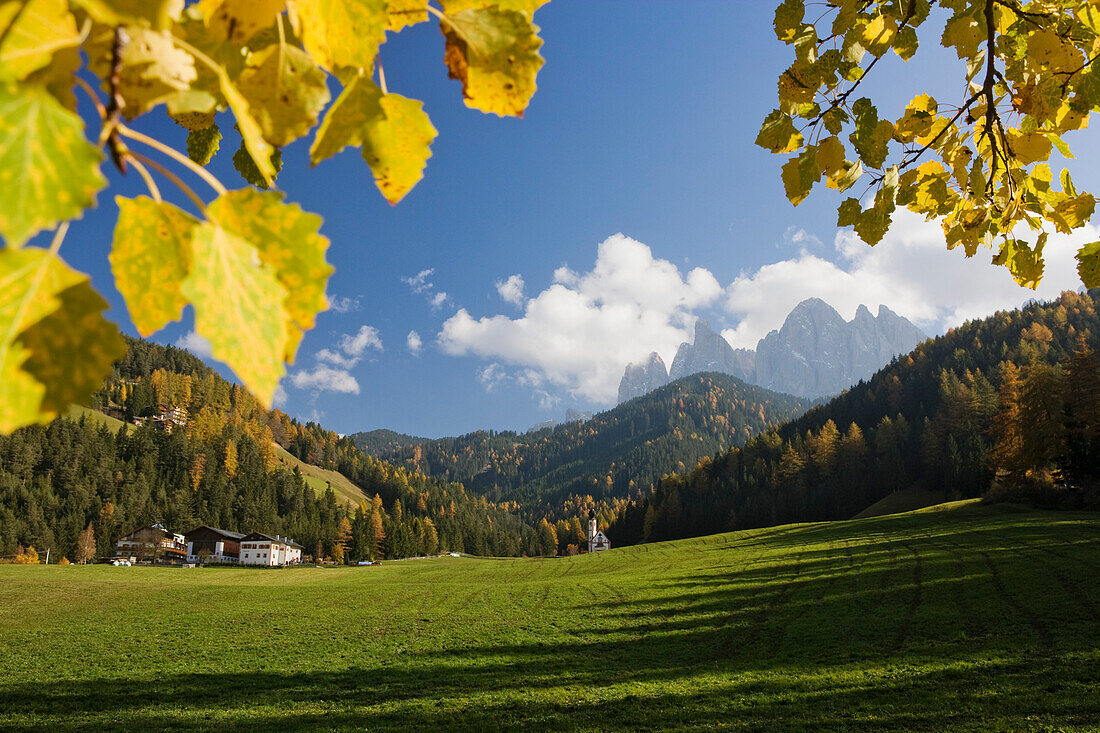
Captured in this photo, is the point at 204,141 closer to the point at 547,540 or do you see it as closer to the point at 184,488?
the point at 184,488

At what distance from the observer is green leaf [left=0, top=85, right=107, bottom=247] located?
28cm

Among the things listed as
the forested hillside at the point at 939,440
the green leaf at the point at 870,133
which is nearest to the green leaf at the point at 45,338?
the green leaf at the point at 870,133

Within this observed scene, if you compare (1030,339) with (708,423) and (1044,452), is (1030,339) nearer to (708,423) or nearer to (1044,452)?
(1044,452)

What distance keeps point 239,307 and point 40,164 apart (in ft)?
0.42

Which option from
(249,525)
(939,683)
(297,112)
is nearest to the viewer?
(297,112)

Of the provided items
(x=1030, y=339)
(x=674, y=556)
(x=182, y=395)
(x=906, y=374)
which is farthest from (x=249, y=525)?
(x=1030, y=339)

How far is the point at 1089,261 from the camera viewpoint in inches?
64.4

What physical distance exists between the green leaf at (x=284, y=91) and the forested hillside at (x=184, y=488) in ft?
194

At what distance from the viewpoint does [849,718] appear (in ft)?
33.3

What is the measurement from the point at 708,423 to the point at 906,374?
81174mm

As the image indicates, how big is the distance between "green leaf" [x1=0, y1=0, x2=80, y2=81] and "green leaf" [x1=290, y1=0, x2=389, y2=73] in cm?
19

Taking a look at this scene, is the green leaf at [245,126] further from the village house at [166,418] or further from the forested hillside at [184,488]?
the village house at [166,418]

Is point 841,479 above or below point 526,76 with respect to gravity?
below

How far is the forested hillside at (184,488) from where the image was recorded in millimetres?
64938
